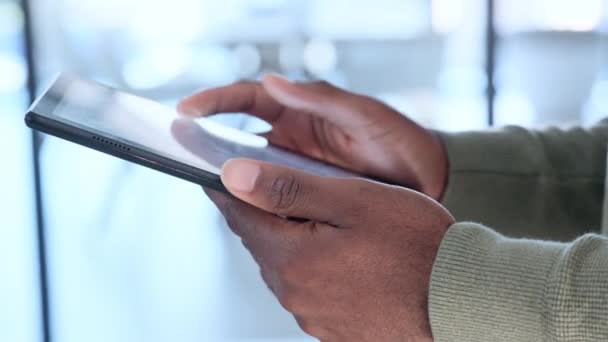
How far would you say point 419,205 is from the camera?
1.99 ft

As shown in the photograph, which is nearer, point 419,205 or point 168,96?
point 419,205

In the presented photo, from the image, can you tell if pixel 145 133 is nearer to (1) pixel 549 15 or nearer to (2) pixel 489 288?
(2) pixel 489 288

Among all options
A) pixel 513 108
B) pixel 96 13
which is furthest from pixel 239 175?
pixel 513 108

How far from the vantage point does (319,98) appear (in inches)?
37.1

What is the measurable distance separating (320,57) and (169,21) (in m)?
0.53

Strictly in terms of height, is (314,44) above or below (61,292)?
above

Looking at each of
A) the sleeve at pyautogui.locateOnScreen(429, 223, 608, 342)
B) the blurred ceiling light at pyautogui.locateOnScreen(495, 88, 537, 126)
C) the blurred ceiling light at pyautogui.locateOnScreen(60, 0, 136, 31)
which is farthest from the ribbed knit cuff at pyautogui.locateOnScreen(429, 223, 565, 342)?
the blurred ceiling light at pyautogui.locateOnScreen(495, 88, 537, 126)

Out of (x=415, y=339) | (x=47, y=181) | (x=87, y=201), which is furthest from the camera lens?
(x=87, y=201)

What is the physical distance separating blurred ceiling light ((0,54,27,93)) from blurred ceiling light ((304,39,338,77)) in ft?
3.10

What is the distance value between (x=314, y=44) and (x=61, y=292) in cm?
119

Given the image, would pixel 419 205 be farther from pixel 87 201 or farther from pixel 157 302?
pixel 87 201

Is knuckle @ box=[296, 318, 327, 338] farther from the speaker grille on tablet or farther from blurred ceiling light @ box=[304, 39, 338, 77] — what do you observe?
blurred ceiling light @ box=[304, 39, 338, 77]

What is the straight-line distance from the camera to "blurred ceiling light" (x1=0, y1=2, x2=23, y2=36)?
2.36m

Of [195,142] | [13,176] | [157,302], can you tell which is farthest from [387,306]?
[13,176]
